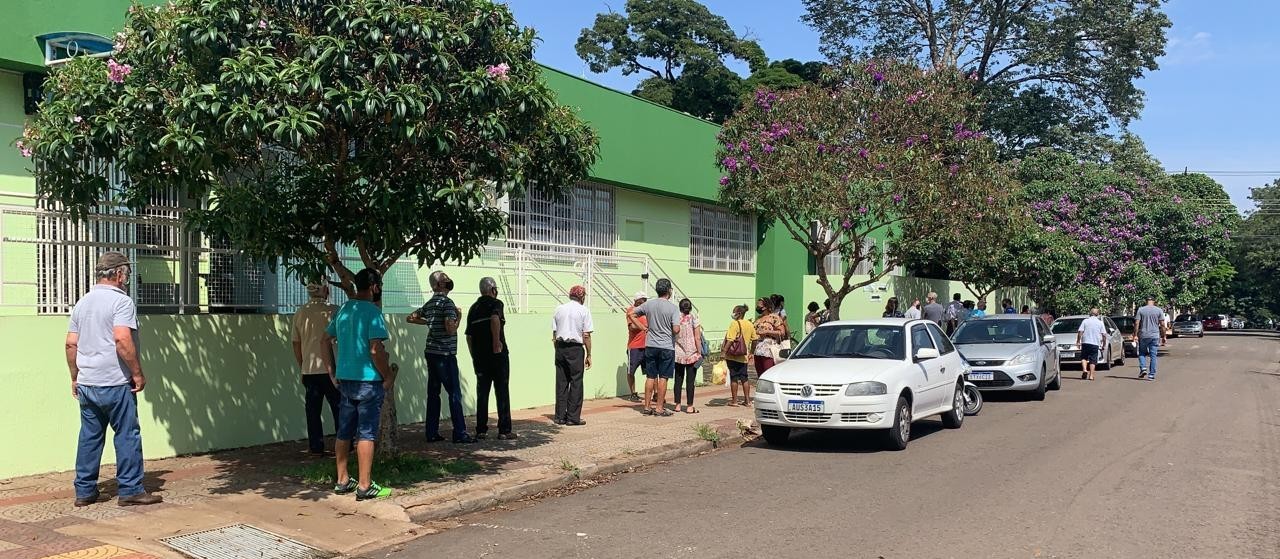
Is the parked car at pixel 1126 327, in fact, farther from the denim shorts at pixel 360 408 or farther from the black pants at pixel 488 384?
the denim shorts at pixel 360 408

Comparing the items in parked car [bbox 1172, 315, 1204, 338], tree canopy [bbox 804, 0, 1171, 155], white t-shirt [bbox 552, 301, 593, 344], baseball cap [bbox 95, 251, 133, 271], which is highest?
tree canopy [bbox 804, 0, 1171, 155]

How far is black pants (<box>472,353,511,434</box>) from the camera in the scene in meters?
10.7

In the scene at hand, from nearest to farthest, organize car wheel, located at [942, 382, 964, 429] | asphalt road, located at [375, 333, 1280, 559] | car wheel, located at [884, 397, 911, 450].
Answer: asphalt road, located at [375, 333, 1280, 559] → car wheel, located at [884, 397, 911, 450] → car wheel, located at [942, 382, 964, 429]

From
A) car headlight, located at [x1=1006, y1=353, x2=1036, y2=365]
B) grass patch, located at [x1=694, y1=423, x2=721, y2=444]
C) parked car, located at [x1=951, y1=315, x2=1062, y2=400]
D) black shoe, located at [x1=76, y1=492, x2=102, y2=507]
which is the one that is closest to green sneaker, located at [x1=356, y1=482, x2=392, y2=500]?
black shoe, located at [x1=76, y1=492, x2=102, y2=507]

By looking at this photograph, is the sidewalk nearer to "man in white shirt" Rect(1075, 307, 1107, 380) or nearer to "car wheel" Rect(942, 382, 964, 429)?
"car wheel" Rect(942, 382, 964, 429)

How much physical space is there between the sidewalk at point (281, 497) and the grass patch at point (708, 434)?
0.40ft

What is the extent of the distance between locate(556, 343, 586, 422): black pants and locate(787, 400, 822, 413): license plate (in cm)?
269

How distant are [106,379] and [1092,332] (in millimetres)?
19760

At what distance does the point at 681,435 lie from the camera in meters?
11.5

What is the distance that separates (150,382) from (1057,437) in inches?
391

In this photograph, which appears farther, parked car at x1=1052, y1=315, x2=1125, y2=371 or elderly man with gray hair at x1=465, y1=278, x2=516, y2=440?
parked car at x1=1052, y1=315, x2=1125, y2=371

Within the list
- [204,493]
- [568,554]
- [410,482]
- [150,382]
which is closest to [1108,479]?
[568,554]

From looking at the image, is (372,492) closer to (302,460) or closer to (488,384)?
(302,460)

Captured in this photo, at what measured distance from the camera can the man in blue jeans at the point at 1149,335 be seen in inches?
837
